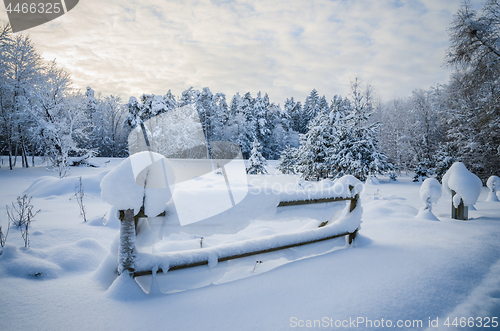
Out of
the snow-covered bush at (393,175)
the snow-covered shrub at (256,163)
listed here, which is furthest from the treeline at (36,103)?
the snow-covered bush at (393,175)

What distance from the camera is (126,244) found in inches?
83.0

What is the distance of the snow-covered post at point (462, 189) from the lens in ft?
17.0

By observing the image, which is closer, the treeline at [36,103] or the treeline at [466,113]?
the treeline at [466,113]

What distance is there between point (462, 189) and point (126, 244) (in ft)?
23.4

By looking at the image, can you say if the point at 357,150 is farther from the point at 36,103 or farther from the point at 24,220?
the point at 36,103

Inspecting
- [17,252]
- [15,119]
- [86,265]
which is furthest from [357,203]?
[15,119]

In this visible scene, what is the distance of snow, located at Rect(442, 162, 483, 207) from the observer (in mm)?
5180

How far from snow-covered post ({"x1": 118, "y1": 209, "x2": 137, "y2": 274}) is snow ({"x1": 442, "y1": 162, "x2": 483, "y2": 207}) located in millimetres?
7020

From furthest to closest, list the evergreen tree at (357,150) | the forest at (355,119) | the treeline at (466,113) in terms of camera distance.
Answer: the evergreen tree at (357,150) < the forest at (355,119) < the treeline at (466,113)

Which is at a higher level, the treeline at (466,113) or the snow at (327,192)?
the treeline at (466,113)

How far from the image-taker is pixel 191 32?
579cm

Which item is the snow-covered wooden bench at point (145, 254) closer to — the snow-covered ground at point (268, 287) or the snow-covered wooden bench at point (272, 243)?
the snow-covered wooden bench at point (272, 243)

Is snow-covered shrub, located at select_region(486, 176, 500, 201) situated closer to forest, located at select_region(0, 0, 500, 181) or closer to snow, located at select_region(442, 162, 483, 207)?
forest, located at select_region(0, 0, 500, 181)

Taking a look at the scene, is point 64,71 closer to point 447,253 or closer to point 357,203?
point 357,203
